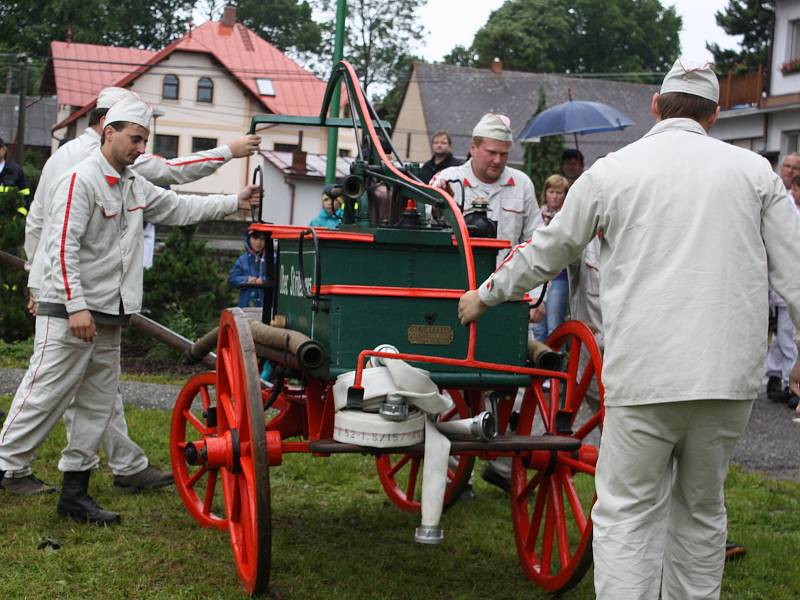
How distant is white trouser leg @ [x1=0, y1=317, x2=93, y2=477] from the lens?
18.5 feet

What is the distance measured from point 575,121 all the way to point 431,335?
11.6 meters

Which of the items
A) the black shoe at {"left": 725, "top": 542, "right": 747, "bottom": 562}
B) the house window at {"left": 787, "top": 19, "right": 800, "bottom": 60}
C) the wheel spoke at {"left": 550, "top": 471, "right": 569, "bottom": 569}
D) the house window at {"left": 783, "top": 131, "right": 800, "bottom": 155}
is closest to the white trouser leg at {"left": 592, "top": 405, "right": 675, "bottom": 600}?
the wheel spoke at {"left": 550, "top": 471, "right": 569, "bottom": 569}

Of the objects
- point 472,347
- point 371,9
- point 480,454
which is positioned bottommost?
point 480,454

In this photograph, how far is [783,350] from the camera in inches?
399

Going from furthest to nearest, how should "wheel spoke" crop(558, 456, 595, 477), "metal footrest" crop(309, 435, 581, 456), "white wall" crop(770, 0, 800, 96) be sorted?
"white wall" crop(770, 0, 800, 96)
"wheel spoke" crop(558, 456, 595, 477)
"metal footrest" crop(309, 435, 581, 456)

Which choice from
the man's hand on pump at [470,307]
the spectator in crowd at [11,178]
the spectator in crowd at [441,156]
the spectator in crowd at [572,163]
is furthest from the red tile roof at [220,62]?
the man's hand on pump at [470,307]

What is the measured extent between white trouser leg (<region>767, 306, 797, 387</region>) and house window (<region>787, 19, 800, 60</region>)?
70.4 feet

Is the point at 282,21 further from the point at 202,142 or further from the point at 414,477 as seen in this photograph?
the point at 414,477

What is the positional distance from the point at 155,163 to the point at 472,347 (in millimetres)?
2660

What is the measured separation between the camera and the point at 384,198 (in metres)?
5.14

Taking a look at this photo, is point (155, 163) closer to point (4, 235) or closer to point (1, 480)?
point (1, 480)

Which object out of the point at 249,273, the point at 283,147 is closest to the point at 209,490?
the point at 249,273

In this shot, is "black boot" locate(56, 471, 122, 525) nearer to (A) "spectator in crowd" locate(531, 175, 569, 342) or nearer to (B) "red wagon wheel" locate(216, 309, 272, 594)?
(B) "red wagon wheel" locate(216, 309, 272, 594)

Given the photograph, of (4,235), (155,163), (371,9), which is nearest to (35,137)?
(371,9)
